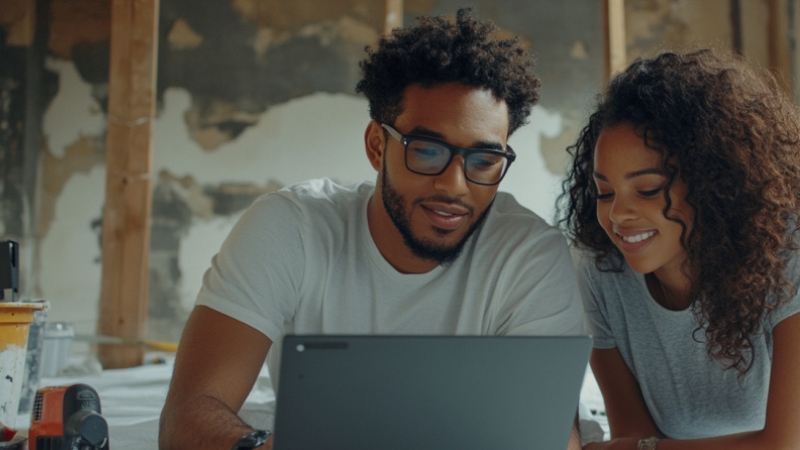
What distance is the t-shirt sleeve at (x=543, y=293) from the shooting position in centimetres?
154

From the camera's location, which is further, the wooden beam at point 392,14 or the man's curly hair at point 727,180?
the wooden beam at point 392,14

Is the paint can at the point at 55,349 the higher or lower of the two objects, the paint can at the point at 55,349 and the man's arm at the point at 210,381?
the lower

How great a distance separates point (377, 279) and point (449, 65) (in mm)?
504

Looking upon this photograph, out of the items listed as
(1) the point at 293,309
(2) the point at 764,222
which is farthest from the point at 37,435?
(2) the point at 764,222

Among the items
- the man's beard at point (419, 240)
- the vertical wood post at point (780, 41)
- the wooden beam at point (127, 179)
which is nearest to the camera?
the man's beard at point (419, 240)

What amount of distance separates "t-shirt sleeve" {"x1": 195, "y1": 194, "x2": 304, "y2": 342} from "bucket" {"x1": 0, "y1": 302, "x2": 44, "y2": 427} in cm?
55

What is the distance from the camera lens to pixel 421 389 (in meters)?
0.90

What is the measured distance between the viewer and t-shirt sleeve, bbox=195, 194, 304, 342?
1499 millimetres

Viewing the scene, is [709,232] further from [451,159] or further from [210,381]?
[210,381]

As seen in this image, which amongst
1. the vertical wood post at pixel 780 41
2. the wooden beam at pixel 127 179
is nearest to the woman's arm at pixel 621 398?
the wooden beam at pixel 127 179

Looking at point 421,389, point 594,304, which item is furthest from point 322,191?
point 421,389

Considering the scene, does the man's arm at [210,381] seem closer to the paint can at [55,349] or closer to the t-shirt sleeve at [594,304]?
the t-shirt sleeve at [594,304]

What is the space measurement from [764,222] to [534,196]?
2.65m

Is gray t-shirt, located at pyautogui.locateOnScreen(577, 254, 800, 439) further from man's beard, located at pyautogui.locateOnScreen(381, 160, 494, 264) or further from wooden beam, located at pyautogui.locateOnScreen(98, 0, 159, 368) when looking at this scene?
wooden beam, located at pyautogui.locateOnScreen(98, 0, 159, 368)
